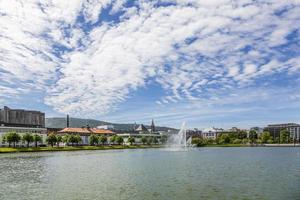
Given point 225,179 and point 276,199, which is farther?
point 225,179

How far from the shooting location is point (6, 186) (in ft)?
116

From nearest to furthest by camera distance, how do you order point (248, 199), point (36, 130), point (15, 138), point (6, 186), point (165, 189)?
1. point (248, 199)
2. point (165, 189)
3. point (6, 186)
4. point (15, 138)
5. point (36, 130)

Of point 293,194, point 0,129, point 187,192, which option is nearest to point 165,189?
point 187,192

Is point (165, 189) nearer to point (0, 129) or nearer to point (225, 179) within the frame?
point (225, 179)

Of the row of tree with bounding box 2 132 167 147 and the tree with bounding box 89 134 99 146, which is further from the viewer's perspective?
the tree with bounding box 89 134 99 146

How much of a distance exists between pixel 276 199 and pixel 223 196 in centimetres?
398

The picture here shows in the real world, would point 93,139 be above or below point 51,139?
below

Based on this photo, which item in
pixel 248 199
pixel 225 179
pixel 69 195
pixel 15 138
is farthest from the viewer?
pixel 15 138

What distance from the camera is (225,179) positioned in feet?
131

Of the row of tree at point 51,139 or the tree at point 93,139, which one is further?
the tree at point 93,139

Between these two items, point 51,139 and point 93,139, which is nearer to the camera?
point 51,139

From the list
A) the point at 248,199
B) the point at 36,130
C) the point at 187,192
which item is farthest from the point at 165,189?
the point at 36,130

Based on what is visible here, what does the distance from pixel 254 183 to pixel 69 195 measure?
59.6ft

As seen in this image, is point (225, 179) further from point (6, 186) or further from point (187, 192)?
point (6, 186)
